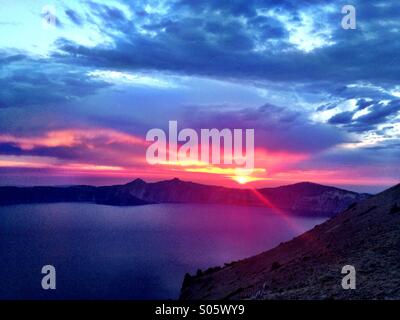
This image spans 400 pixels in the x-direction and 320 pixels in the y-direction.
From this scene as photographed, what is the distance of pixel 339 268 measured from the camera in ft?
74.6

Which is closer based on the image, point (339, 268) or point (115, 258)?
point (339, 268)

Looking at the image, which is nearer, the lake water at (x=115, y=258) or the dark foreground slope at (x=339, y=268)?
the dark foreground slope at (x=339, y=268)

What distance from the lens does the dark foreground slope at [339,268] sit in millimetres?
17750

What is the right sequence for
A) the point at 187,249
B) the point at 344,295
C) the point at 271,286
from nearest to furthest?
the point at 344,295 → the point at 271,286 → the point at 187,249

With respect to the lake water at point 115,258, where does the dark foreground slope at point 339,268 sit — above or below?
above

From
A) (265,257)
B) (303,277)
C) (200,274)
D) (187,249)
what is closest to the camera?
(303,277)

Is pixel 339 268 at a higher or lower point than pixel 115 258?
higher
